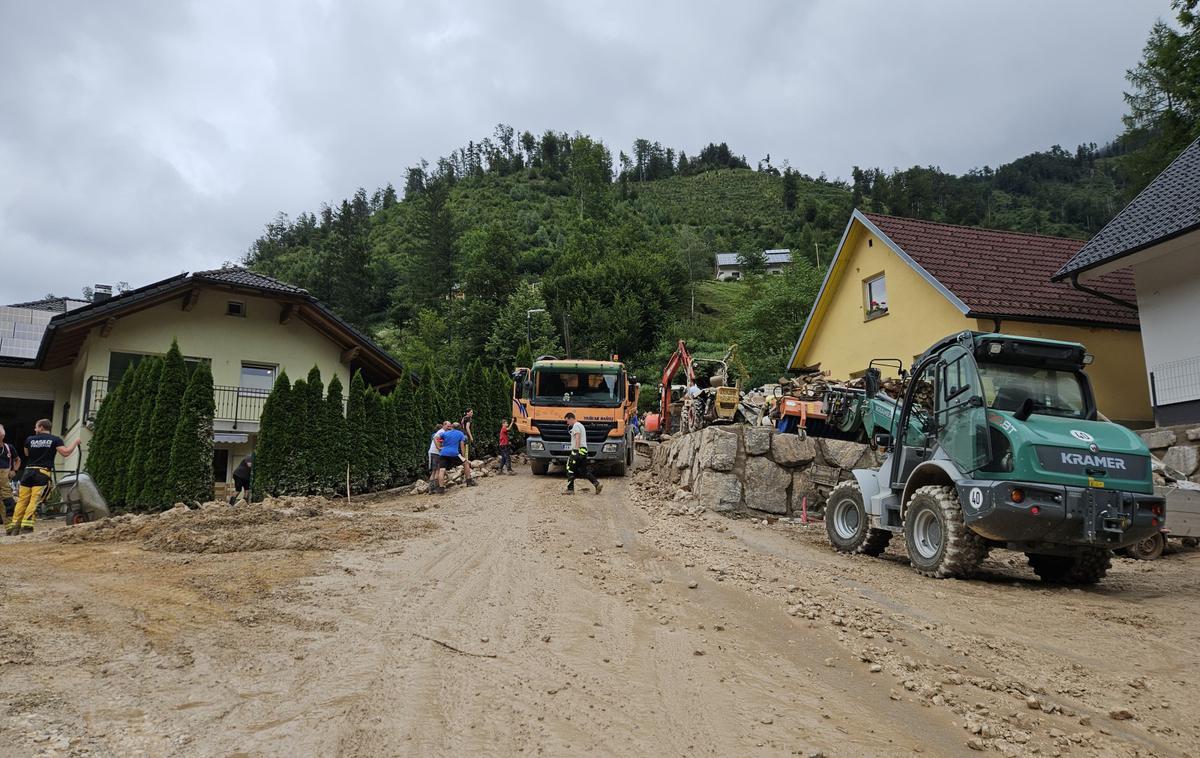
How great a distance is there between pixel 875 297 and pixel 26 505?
20.1 metres

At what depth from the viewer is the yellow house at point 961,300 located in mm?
17156

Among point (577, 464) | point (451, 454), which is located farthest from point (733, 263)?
point (577, 464)

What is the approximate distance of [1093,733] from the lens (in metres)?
4.12

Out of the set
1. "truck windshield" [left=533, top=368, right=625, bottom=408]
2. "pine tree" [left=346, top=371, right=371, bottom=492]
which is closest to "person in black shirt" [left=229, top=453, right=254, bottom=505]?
"pine tree" [left=346, top=371, right=371, bottom=492]

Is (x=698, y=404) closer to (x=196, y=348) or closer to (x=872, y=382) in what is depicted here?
(x=872, y=382)

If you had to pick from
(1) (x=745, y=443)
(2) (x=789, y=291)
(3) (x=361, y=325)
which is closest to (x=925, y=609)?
(1) (x=745, y=443)

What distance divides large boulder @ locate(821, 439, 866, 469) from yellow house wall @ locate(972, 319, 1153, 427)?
5582mm

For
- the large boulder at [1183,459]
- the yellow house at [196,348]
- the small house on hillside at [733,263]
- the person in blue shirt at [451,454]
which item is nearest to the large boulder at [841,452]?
the large boulder at [1183,459]

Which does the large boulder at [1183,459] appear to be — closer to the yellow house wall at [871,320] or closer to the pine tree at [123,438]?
the yellow house wall at [871,320]

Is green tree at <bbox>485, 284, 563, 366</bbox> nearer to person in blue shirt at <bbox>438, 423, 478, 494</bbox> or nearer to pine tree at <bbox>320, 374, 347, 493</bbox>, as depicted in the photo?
pine tree at <bbox>320, 374, 347, 493</bbox>

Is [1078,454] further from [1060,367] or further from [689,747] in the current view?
[689,747]

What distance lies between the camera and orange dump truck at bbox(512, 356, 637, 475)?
19.7 meters

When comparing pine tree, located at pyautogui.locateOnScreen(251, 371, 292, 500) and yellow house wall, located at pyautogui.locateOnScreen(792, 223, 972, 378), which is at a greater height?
yellow house wall, located at pyautogui.locateOnScreen(792, 223, 972, 378)

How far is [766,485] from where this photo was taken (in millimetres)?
14047
